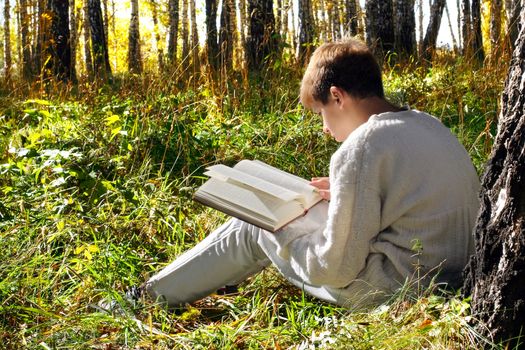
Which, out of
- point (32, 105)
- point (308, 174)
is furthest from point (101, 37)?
point (308, 174)

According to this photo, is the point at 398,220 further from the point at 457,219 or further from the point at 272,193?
the point at 272,193

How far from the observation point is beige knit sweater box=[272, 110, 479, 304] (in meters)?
2.36

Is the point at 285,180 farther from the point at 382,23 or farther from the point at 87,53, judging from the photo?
the point at 87,53

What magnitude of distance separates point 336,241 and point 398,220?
0.75 ft

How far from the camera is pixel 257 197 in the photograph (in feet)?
8.34

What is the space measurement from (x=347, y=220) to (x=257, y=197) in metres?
0.34

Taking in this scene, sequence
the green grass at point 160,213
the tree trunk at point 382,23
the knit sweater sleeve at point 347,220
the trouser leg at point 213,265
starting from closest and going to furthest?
the knit sweater sleeve at point 347,220
the green grass at point 160,213
the trouser leg at point 213,265
the tree trunk at point 382,23

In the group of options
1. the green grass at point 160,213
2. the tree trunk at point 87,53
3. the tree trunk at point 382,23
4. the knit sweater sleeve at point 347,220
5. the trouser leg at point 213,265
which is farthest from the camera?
the tree trunk at point 382,23

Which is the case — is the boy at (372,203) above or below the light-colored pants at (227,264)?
above

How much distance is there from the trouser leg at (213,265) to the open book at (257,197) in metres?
0.19

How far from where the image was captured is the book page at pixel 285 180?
266cm

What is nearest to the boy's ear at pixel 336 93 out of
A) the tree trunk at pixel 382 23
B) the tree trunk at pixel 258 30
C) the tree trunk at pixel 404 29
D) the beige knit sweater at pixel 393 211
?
the beige knit sweater at pixel 393 211

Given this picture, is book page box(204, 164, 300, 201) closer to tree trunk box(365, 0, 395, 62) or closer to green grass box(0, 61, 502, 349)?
green grass box(0, 61, 502, 349)

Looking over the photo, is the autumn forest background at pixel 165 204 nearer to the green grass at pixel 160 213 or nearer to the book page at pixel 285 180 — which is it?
the green grass at pixel 160 213
